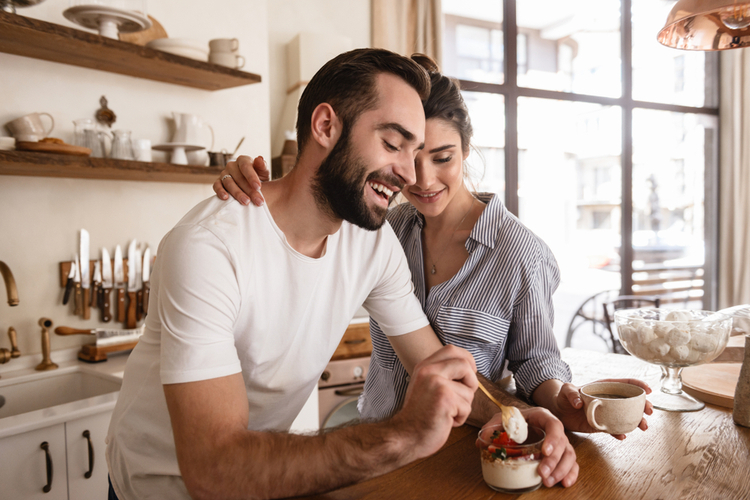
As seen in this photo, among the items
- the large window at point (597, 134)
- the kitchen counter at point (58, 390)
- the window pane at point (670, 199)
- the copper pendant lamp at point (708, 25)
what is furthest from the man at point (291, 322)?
the window pane at point (670, 199)

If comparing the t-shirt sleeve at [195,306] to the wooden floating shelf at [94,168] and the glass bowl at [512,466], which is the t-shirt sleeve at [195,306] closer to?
the glass bowl at [512,466]

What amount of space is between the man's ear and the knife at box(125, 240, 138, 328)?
1602mm

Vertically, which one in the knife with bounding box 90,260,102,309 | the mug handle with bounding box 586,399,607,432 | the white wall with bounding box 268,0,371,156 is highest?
the white wall with bounding box 268,0,371,156

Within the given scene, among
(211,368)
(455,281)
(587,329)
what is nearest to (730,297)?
(587,329)

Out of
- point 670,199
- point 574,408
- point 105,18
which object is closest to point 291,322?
point 574,408

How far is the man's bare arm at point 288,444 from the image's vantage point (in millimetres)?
879

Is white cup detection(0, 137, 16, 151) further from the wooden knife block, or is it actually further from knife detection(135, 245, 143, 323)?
the wooden knife block

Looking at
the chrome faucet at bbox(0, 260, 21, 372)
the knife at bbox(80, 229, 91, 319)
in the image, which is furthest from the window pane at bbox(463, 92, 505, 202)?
the chrome faucet at bbox(0, 260, 21, 372)

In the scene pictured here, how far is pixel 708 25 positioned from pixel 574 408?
4.58 feet

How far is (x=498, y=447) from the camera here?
2.90 feet

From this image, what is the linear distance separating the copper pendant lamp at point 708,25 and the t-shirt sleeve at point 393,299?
1173 mm

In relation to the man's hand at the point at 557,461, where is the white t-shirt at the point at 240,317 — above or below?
above

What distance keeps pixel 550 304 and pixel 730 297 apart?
16.3 ft

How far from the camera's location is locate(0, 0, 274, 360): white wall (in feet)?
7.19
